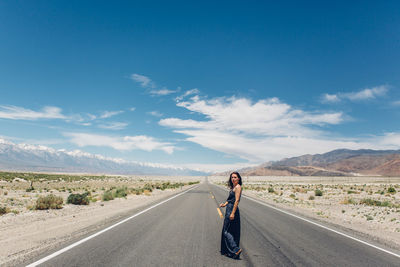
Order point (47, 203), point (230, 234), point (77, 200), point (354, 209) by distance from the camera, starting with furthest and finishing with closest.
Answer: point (354, 209), point (77, 200), point (47, 203), point (230, 234)

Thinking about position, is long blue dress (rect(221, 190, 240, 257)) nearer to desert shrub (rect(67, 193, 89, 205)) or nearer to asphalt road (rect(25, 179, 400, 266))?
asphalt road (rect(25, 179, 400, 266))

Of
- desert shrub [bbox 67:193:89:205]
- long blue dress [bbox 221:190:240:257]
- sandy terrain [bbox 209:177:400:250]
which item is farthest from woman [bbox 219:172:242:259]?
desert shrub [bbox 67:193:89:205]

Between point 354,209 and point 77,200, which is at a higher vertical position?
point 77,200

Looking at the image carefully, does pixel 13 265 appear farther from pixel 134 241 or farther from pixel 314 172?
pixel 314 172

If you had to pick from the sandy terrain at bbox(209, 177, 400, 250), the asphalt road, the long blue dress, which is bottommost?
the sandy terrain at bbox(209, 177, 400, 250)

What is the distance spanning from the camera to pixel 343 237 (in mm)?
8703

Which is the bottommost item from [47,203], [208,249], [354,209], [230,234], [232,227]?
[354,209]

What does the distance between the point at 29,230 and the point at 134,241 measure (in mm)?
3956

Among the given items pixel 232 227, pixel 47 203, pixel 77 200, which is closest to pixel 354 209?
pixel 232 227

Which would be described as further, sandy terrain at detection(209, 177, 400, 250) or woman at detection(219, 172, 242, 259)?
sandy terrain at detection(209, 177, 400, 250)

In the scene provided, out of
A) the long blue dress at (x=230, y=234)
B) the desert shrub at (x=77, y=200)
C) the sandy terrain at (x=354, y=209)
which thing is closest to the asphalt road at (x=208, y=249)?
the long blue dress at (x=230, y=234)

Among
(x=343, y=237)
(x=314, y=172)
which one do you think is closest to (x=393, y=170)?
(x=314, y=172)

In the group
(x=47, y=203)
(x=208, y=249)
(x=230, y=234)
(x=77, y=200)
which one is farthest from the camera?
(x=77, y=200)

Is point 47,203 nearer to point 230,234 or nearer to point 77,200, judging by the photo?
point 77,200
